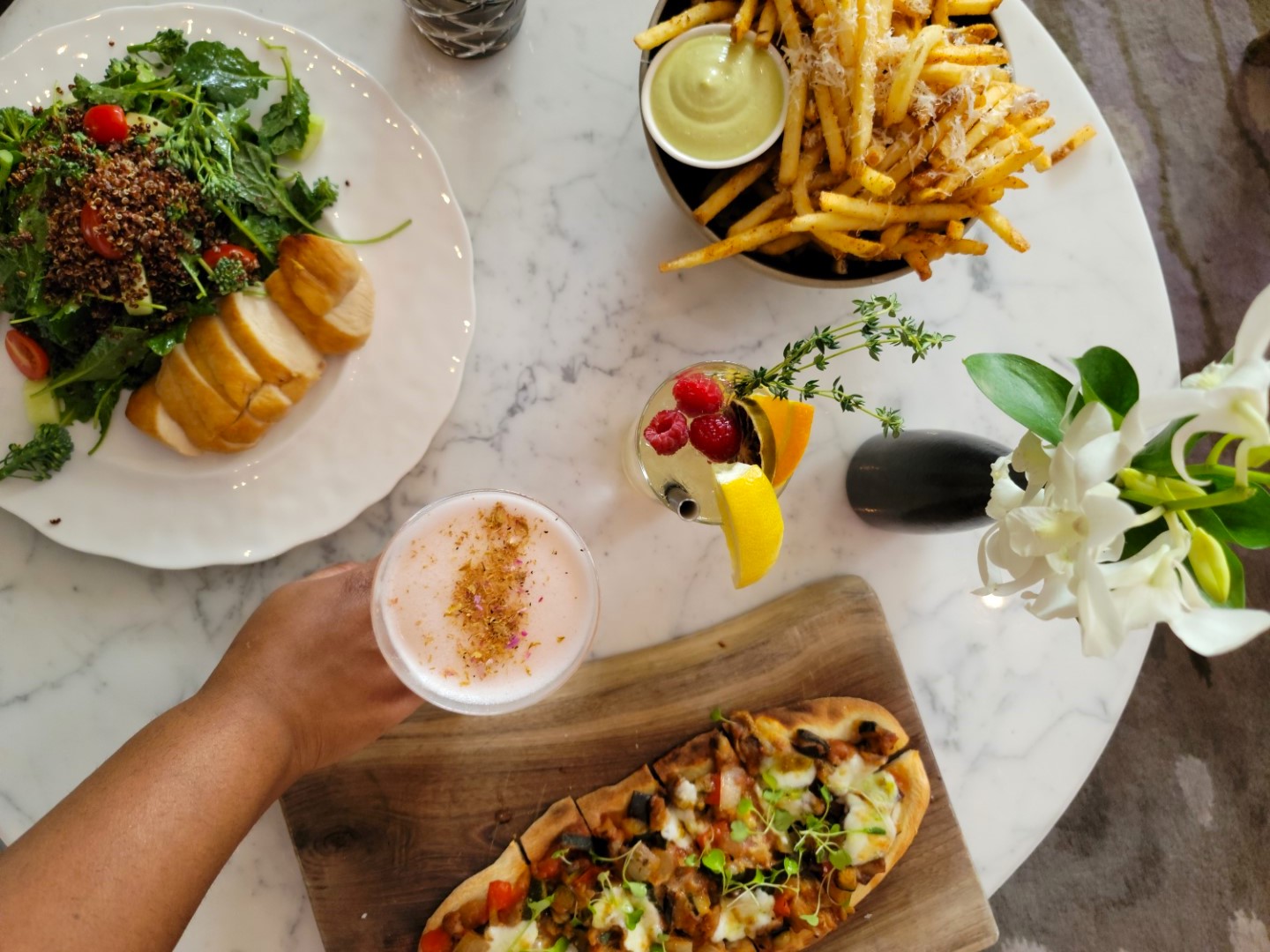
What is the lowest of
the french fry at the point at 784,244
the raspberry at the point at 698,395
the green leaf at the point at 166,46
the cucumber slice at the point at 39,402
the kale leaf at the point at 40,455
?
the kale leaf at the point at 40,455

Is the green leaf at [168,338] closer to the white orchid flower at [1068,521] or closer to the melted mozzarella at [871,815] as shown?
the white orchid flower at [1068,521]

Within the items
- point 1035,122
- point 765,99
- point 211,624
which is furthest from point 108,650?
point 1035,122

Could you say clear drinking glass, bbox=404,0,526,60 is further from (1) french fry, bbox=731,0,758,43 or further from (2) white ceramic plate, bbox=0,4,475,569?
(1) french fry, bbox=731,0,758,43

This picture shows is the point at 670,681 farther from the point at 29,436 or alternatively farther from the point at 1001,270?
the point at 29,436

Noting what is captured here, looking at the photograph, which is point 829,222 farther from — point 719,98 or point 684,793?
point 684,793

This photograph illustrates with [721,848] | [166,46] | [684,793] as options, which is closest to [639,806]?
[684,793]

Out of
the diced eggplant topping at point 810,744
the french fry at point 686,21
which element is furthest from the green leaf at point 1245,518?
the french fry at point 686,21

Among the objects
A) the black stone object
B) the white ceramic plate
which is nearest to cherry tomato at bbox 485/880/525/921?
the white ceramic plate
